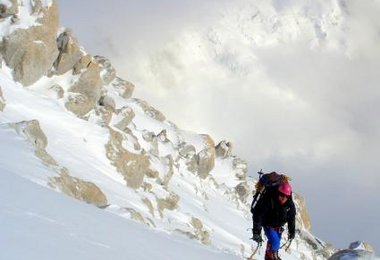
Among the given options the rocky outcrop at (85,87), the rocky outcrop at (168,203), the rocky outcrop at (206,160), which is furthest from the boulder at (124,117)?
the rocky outcrop at (206,160)

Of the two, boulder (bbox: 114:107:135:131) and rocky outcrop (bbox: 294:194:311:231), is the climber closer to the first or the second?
boulder (bbox: 114:107:135:131)

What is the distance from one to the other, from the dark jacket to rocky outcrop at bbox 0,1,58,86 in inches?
2364

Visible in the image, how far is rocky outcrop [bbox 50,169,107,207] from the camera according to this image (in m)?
33.2

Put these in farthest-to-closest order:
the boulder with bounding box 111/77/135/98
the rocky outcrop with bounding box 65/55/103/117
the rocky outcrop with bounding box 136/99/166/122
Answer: the rocky outcrop with bounding box 136/99/166/122, the boulder with bounding box 111/77/135/98, the rocky outcrop with bounding box 65/55/103/117

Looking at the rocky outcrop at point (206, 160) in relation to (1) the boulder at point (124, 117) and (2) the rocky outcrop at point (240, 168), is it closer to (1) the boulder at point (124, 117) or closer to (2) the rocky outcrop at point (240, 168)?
(2) the rocky outcrop at point (240, 168)

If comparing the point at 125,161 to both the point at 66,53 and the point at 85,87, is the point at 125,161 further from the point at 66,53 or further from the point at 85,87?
the point at 66,53

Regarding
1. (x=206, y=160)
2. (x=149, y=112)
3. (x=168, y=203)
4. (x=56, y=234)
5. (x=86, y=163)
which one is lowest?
(x=56, y=234)

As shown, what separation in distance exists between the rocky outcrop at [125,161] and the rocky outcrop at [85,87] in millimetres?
6692

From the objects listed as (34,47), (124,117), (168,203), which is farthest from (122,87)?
(34,47)

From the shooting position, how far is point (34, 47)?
71750mm

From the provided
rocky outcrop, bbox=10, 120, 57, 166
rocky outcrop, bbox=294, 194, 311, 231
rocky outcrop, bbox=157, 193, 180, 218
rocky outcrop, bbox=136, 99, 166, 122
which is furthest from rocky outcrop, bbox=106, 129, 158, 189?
rocky outcrop, bbox=294, 194, 311, 231

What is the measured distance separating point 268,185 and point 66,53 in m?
68.0

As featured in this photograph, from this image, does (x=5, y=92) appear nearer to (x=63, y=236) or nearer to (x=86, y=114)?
(x=86, y=114)

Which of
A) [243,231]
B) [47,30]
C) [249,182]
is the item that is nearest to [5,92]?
[47,30]
